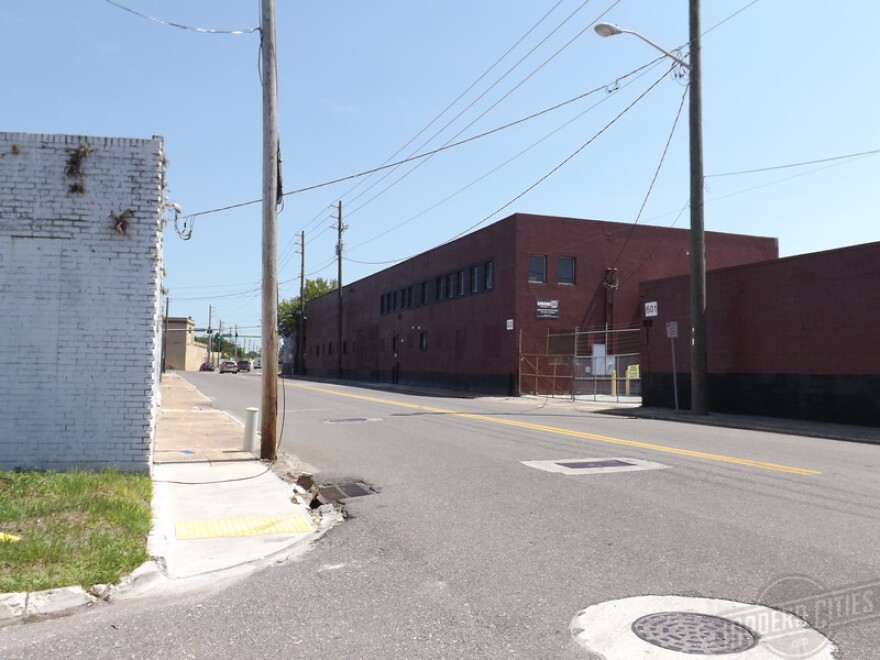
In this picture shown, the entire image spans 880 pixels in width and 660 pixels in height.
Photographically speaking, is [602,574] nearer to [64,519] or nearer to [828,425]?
[64,519]

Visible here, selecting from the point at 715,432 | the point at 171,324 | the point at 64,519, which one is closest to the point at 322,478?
the point at 64,519

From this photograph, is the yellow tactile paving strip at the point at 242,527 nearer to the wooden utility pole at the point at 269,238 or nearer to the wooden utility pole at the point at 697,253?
the wooden utility pole at the point at 269,238

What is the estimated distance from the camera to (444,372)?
145 ft

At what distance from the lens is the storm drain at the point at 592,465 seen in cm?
1024

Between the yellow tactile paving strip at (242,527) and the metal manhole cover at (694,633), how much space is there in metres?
3.84

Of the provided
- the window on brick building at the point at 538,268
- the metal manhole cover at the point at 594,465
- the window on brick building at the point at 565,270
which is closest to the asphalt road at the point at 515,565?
the metal manhole cover at the point at 594,465

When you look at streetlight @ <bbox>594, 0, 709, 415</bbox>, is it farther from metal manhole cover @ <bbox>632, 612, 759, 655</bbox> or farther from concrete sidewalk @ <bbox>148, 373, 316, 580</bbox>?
metal manhole cover @ <bbox>632, 612, 759, 655</bbox>

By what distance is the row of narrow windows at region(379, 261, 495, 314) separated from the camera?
39.8 meters

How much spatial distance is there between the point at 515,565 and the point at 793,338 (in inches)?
676

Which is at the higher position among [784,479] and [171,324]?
[171,324]

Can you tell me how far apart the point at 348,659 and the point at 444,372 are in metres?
40.1

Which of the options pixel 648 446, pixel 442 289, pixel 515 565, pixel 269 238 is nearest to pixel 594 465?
pixel 648 446

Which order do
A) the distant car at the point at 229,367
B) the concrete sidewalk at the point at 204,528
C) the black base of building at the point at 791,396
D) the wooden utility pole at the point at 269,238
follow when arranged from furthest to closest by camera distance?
the distant car at the point at 229,367
the black base of building at the point at 791,396
the wooden utility pole at the point at 269,238
the concrete sidewalk at the point at 204,528

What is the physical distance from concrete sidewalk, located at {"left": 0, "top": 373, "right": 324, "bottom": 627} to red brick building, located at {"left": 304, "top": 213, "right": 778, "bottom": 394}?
25.1m
